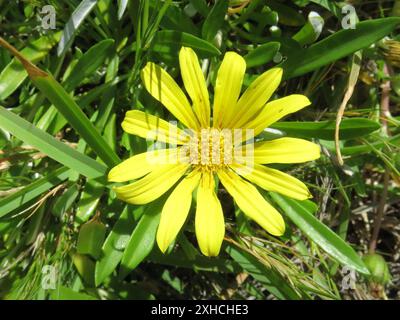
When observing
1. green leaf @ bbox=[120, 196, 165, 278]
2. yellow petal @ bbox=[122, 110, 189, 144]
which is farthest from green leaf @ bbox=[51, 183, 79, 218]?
yellow petal @ bbox=[122, 110, 189, 144]

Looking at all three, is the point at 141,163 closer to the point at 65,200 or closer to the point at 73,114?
the point at 73,114

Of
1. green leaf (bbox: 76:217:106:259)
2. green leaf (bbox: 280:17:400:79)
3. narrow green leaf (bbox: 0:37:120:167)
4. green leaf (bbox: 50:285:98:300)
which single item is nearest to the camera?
narrow green leaf (bbox: 0:37:120:167)

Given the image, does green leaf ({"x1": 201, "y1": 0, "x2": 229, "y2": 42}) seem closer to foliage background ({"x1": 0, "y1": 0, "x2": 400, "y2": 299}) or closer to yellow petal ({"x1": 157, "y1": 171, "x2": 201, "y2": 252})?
foliage background ({"x1": 0, "y1": 0, "x2": 400, "y2": 299})

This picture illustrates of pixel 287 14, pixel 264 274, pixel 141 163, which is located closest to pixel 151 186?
pixel 141 163

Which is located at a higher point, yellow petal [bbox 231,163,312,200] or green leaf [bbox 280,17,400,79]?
green leaf [bbox 280,17,400,79]

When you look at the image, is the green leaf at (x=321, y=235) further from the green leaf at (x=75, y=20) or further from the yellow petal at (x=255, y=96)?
the green leaf at (x=75, y=20)

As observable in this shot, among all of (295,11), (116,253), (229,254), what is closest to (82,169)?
(116,253)

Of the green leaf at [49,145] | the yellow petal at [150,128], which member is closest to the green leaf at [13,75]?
the green leaf at [49,145]
